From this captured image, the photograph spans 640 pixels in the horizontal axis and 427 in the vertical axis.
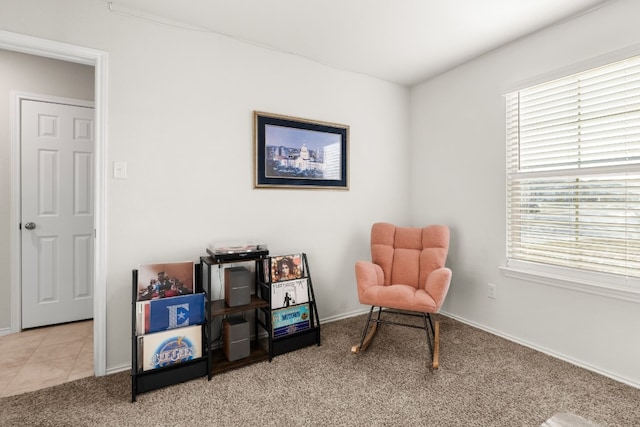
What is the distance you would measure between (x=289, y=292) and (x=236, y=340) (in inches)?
20.1

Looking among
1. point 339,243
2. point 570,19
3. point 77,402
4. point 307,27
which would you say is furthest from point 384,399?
point 570,19

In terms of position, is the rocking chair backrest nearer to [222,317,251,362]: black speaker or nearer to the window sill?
the window sill

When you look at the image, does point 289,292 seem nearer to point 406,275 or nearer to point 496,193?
point 406,275

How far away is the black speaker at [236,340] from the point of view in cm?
224

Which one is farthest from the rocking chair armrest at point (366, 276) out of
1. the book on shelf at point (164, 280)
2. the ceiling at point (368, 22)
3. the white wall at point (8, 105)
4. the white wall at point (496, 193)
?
the white wall at point (8, 105)

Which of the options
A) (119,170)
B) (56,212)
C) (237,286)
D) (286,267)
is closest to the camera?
(119,170)

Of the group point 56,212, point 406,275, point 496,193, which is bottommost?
point 406,275

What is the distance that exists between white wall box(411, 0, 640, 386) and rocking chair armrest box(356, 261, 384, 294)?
3.23 ft

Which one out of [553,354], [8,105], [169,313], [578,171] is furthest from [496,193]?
[8,105]

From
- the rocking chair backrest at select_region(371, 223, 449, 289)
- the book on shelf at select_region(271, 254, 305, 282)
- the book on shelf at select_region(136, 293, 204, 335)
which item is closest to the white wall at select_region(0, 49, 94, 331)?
the book on shelf at select_region(136, 293, 204, 335)

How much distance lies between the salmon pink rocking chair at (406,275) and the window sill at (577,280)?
1.86ft

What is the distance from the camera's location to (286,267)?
255 cm

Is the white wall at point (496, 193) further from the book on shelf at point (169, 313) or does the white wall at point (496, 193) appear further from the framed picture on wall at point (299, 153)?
the book on shelf at point (169, 313)

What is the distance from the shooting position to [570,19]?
2262 mm
